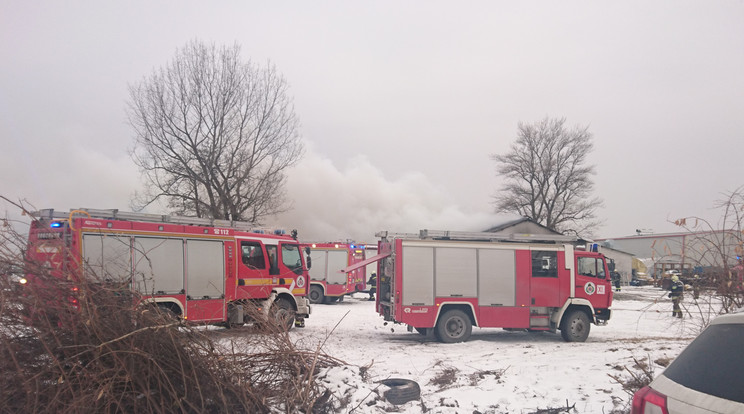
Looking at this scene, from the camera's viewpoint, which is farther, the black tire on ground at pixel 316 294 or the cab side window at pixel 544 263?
the black tire on ground at pixel 316 294

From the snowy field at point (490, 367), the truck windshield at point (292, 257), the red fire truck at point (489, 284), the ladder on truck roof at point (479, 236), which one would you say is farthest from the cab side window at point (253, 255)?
the ladder on truck roof at point (479, 236)

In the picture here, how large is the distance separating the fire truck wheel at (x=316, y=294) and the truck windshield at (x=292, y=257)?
878cm

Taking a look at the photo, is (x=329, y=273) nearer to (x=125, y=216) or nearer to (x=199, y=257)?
(x=199, y=257)

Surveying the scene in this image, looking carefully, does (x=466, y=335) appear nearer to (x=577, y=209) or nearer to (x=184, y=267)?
(x=184, y=267)

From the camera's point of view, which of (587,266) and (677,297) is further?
(587,266)

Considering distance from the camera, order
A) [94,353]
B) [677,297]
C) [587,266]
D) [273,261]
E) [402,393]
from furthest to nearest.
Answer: [273,261]
[587,266]
[677,297]
[402,393]
[94,353]

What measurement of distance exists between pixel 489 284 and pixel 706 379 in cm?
929

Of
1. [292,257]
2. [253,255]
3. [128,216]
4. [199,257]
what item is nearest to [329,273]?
[292,257]

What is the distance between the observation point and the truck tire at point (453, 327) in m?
11.3

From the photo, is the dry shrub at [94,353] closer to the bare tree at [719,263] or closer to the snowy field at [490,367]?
the snowy field at [490,367]

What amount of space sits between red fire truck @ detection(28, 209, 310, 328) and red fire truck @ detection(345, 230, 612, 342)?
7.04 feet

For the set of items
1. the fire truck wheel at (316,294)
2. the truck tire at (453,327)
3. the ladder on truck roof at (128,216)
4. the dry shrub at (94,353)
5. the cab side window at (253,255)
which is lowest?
the fire truck wheel at (316,294)

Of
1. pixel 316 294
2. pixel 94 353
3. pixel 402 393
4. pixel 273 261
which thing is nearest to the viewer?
pixel 94 353

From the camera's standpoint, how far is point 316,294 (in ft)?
71.4
